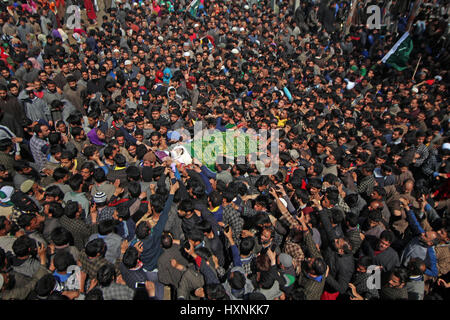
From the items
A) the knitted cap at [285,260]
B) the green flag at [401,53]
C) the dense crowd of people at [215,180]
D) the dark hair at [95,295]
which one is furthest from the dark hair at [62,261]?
the green flag at [401,53]

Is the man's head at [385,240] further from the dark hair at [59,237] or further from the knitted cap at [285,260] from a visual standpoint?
Result: the dark hair at [59,237]

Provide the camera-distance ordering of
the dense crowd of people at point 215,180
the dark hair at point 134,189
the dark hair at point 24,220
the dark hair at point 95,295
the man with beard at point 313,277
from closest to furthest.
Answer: the dark hair at point 95,295, the man with beard at point 313,277, the dense crowd of people at point 215,180, the dark hair at point 24,220, the dark hair at point 134,189

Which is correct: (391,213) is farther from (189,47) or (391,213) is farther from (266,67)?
(189,47)

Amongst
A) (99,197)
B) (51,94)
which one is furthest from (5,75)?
(99,197)

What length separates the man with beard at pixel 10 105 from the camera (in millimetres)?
6789

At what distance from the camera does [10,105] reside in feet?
22.8

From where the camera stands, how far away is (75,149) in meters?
5.78

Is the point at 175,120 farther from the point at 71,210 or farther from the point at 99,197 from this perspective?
the point at 71,210

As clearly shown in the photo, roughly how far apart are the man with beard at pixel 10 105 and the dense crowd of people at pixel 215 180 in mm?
47

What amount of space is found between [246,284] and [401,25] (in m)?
16.8

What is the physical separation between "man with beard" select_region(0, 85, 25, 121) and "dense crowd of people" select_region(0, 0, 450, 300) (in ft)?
0.15

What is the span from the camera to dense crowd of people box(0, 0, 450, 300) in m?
3.63

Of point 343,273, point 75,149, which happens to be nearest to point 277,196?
point 343,273

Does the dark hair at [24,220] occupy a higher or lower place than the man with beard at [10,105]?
lower
